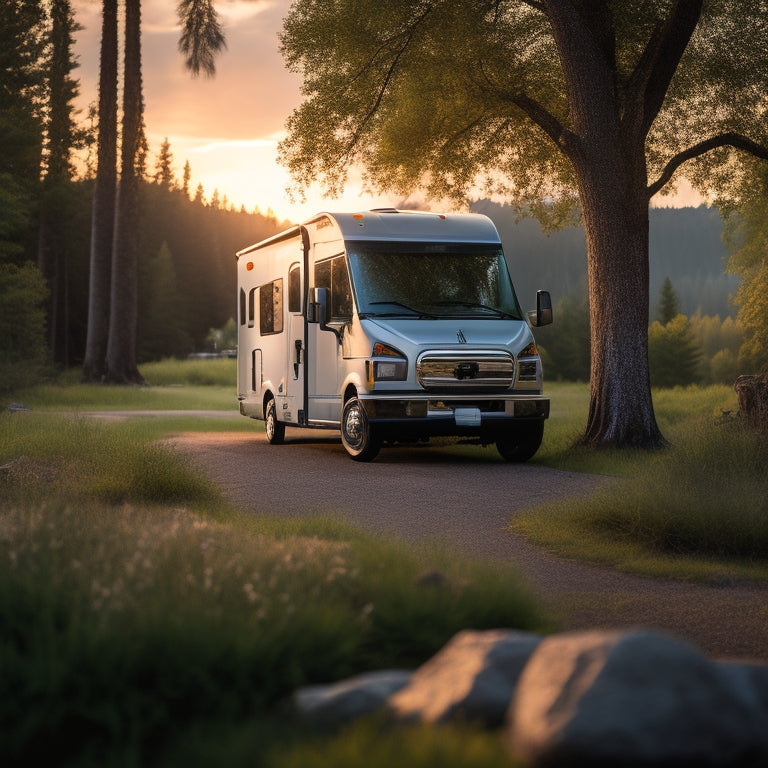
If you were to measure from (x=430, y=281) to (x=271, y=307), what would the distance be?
4.12 m

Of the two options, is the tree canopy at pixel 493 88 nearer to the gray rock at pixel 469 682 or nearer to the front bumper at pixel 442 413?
the front bumper at pixel 442 413

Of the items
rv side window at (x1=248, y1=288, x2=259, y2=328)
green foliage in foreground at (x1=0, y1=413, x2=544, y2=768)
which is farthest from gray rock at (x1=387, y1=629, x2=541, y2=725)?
rv side window at (x1=248, y1=288, x2=259, y2=328)

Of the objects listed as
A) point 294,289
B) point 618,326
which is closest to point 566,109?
point 618,326

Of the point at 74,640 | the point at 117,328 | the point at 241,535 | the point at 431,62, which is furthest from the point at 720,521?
the point at 117,328

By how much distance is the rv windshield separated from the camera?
50.2ft

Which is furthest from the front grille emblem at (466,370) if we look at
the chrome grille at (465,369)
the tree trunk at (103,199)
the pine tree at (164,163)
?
the pine tree at (164,163)

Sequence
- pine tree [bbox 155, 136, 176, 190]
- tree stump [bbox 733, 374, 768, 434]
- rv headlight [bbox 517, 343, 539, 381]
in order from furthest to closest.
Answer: pine tree [bbox 155, 136, 176, 190], rv headlight [bbox 517, 343, 539, 381], tree stump [bbox 733, 374, 768, 434]

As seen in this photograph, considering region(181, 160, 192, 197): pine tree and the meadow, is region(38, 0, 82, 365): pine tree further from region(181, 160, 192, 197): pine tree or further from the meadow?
region(181, 160, 192, 197): pine tree

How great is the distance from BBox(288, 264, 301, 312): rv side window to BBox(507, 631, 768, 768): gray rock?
45.8 ft

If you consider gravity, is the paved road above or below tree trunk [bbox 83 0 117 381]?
below

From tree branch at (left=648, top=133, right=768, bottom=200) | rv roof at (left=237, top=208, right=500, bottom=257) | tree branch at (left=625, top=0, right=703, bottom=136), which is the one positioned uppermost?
tree branch at (left=625, top=0, right=703, bottom=136)

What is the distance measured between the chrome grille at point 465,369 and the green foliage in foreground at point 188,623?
770 centimetres

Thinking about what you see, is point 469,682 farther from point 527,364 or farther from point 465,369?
point 527,364

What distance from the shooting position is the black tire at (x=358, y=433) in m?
14.7
